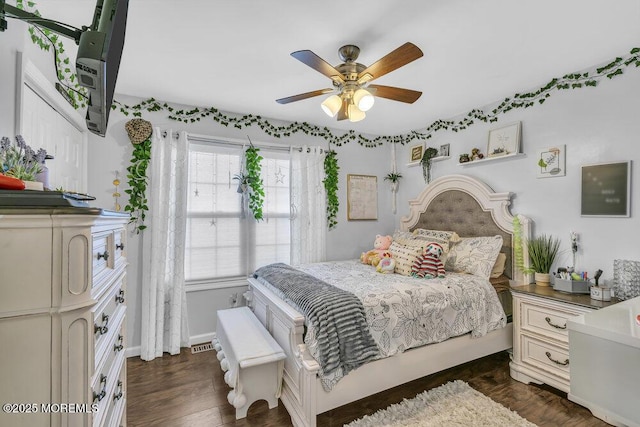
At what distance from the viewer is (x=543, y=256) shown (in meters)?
2.64

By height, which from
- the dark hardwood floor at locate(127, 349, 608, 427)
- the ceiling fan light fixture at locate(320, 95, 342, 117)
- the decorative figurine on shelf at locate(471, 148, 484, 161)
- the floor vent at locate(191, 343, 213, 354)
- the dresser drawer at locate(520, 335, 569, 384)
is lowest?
the floor vent at locate(191, 343, 213, 354)

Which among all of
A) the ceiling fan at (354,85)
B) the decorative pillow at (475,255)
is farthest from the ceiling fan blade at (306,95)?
the decorative pillow at (475,255)

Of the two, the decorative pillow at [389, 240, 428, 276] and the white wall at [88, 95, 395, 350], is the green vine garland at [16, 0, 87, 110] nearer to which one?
the white wall at [88, 95, 395, 350]

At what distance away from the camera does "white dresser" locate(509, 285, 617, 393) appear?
7.17 ft

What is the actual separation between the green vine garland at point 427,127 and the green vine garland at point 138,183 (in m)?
0.39

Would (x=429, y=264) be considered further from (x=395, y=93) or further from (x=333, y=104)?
(x=333, y=104)

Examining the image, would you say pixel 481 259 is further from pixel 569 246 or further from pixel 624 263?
pixel 624 263

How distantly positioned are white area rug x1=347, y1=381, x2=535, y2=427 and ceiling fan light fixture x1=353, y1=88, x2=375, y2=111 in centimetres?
210


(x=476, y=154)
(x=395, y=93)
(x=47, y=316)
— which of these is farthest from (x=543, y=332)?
Result: (x=47, y=316)

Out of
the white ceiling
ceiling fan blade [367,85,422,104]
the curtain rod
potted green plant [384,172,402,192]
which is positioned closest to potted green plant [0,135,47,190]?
the white ceiling

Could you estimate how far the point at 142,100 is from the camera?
9.82 ft

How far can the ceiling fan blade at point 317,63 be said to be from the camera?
66.3 inches

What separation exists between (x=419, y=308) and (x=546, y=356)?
3.69 feet

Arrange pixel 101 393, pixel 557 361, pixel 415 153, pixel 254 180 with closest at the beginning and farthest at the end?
1. pixel 101 393
2. pixel 557 361
3. pixel 254 180
4. pixel 415 153
